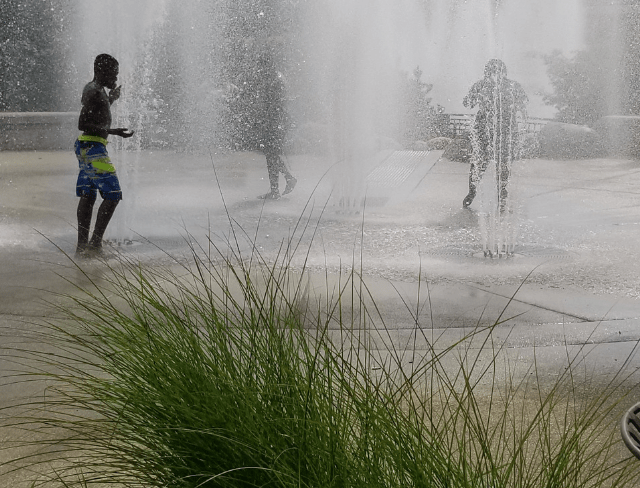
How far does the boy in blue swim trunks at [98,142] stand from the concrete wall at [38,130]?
6.06m

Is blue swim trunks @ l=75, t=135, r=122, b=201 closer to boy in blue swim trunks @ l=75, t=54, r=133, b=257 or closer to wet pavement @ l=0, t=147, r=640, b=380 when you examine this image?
boy in blue swim trunks @ l=75, t=54, r=133, b=257

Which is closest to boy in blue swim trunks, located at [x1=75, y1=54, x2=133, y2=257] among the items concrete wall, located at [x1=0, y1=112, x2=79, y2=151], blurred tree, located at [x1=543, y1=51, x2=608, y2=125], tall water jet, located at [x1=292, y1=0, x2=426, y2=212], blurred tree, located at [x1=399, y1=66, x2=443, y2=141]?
tall water jet, located at [x1=292, y1=0, x2=426, y2=212]

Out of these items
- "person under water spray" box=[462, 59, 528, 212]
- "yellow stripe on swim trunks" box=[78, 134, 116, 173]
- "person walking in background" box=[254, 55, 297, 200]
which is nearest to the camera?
"yellow stripe on swim trunks" box=[78, 134, 116, 173]

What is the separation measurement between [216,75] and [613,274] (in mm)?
6312

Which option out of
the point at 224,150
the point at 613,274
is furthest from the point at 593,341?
the point at 224,150

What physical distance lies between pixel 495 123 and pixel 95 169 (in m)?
4.75

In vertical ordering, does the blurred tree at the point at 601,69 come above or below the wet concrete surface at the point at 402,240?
above

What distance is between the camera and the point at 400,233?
912 centimetres

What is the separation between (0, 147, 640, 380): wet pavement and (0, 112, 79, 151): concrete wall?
0.18 metres

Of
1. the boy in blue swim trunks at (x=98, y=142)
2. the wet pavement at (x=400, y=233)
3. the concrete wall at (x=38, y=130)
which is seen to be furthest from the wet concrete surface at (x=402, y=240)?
the boy in blue swim trunks at (x=98, y=142)

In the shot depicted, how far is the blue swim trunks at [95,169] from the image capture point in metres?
6.80

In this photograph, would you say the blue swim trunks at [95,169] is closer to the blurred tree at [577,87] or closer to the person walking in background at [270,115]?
the person walking in background at [270,115]

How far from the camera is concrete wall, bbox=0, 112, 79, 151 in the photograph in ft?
42.2

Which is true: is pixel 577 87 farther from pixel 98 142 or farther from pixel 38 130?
pixel 98 142
